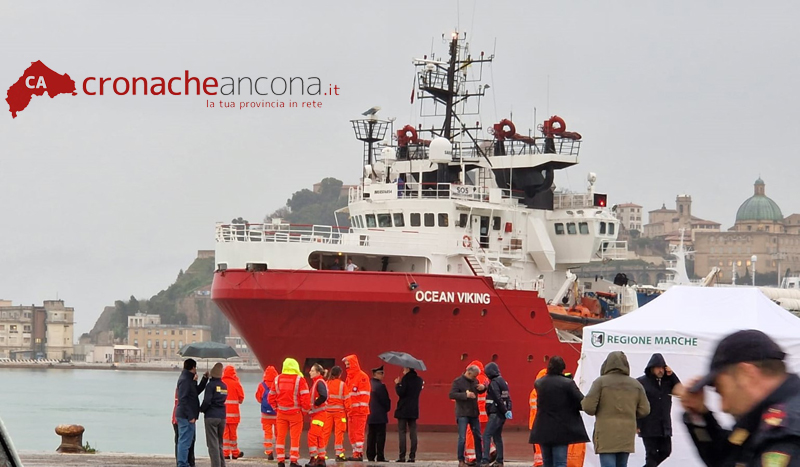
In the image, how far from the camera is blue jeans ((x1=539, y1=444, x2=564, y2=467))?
1135cm

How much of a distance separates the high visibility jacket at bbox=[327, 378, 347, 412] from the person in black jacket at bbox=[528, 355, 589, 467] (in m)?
5.34

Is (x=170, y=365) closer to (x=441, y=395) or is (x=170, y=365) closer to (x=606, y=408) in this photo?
(x=441, y=395)

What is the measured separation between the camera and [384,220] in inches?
1211

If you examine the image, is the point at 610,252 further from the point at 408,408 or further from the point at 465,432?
the point at 465,432

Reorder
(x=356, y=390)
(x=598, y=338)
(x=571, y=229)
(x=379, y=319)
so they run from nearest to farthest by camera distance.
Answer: (x=598, y=338), (x=356, y=390), (x=379, y=319), (x=571, y=229)

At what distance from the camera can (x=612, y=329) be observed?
44.4ft

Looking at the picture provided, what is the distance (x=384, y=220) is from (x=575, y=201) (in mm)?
5926

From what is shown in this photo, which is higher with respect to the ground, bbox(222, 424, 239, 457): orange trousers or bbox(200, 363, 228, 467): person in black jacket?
bbox(200, 363, 228, 467): person in black jacket

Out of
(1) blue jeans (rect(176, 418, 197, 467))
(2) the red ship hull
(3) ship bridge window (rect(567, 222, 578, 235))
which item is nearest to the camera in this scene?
(1) blue jeans (rect(176, 418, 197, 467))

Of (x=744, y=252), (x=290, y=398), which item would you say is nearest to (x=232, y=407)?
(x=290, y=398)

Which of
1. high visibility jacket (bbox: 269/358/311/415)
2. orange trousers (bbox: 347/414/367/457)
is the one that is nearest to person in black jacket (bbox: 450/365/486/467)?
orange trousers (bbox: 347/414/367/457)

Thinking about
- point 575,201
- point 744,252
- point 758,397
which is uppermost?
point 744,252

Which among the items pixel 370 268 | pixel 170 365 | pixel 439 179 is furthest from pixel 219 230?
pixel 170 365

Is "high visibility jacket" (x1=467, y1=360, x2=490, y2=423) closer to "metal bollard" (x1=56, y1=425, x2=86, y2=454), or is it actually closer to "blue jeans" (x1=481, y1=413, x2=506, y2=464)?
"blue jeans" (x1=481, y1=413, x2=506, y2=464)
